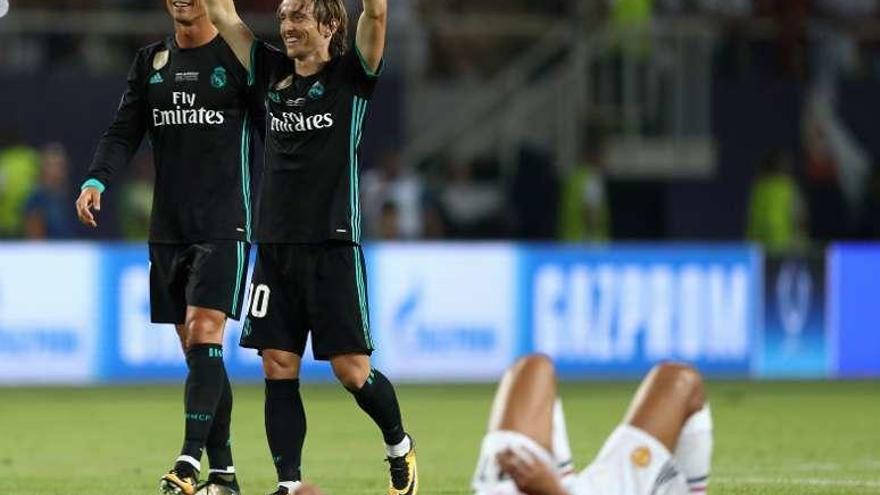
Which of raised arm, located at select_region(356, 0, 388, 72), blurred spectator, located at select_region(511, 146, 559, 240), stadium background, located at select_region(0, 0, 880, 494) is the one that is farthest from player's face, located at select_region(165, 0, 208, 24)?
blurred spectator, located at select_region(511, 146, 559, 240)

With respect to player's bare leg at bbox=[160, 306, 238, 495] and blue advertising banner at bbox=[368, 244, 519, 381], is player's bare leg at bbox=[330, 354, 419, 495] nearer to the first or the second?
player's bare leg at bbox=[160, 306, 238, 495]

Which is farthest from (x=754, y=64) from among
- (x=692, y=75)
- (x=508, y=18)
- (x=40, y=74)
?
(x=40, y=74)

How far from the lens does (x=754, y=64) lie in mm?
23812

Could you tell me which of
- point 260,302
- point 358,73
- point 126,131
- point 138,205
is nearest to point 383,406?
point 260,302

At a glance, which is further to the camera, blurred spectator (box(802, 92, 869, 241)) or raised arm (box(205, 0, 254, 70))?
blurred spectator (box(802, 92, 869, 241))

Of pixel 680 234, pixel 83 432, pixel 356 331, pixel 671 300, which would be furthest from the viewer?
pixel 680 234

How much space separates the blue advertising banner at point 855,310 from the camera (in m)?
18.9

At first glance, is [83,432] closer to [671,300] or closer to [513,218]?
[671,300]

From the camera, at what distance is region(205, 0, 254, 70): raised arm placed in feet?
29.4

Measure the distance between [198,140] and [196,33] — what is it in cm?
49

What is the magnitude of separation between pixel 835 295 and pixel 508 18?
6.21m

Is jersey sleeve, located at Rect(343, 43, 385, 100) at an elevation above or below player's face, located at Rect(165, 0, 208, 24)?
below

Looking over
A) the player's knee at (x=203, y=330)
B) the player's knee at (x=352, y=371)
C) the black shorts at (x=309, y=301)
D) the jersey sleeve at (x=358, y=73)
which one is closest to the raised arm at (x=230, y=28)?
the jersey sleeve at (x=358, y=73)

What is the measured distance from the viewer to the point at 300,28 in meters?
8.59
